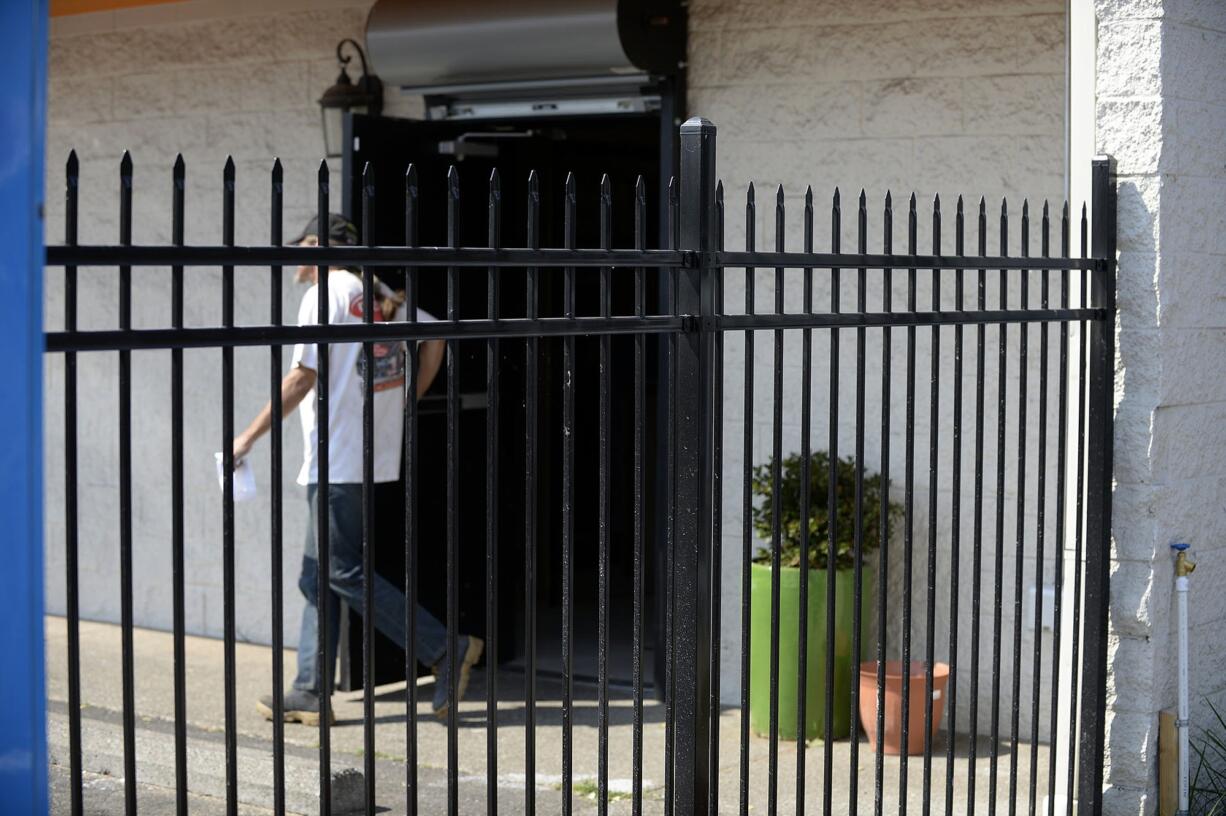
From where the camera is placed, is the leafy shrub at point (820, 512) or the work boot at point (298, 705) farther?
the work boot at point (298, 705)

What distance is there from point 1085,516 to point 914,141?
1945 millimetres

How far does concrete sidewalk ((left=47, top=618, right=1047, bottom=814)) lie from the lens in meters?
5.24

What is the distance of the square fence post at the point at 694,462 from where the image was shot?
3.30 metres

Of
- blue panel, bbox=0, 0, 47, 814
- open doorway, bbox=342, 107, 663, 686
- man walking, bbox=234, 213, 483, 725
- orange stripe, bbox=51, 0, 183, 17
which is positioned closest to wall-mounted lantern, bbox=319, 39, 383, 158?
open doorway, bbox=342, 107, 663, 686

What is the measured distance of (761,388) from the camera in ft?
20.9

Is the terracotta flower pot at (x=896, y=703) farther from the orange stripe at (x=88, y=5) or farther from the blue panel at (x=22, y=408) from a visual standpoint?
A: the orange stripe at (x=88, y=5)

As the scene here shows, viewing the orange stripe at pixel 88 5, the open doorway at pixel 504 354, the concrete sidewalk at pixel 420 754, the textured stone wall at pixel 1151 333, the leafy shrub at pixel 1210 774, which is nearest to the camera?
the textured stone wall at pixel 1151 333

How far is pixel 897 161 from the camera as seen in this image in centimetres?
613

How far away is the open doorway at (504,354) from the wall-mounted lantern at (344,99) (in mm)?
392

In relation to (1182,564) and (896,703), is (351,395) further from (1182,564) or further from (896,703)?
(1182,564)

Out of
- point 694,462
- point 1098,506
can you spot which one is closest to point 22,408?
point 694,462

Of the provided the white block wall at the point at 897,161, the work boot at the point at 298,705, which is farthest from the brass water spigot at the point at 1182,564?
the work boot at the point at 298,705

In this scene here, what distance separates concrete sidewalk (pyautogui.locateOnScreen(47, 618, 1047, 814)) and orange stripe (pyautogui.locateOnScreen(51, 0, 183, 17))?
10.3ft

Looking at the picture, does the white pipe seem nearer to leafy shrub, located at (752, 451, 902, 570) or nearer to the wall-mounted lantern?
leafy shrub, located at (752, 451, 902, 570)
